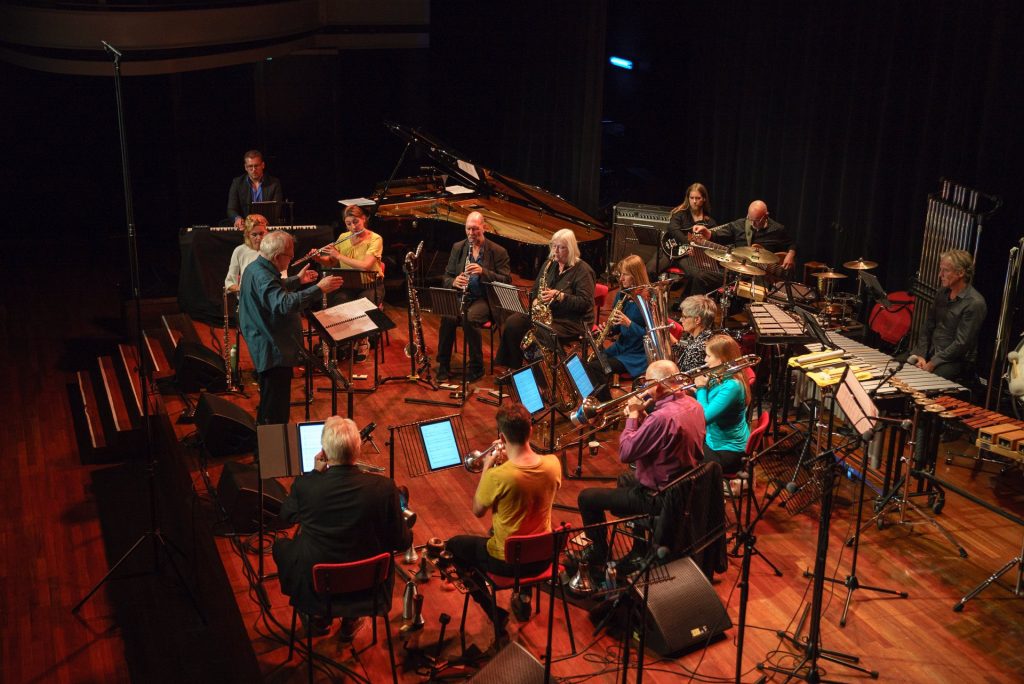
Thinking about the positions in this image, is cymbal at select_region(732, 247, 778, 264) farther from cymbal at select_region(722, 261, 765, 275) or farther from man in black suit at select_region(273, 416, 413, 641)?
man in black suit at select_region(273, 416, 413, 641)

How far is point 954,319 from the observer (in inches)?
292

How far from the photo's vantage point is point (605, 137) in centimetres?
1504

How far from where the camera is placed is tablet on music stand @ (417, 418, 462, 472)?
541 centimetres

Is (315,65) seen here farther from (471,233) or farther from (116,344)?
(471,233)

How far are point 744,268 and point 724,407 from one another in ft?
9.19

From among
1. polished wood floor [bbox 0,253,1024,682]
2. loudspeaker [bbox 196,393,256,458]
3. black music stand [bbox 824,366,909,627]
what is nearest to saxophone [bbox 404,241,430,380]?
polished wood floor [bbox 0,253,1024,682]

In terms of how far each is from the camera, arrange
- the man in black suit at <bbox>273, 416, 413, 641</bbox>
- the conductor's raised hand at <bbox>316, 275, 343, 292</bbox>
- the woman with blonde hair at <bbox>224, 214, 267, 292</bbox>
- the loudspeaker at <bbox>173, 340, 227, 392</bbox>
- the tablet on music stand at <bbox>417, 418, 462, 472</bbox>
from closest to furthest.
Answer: the man in black suit at <bbox>273, 416, 413, 641</bbox>, the tablet on music stand at <bbox>417, 418, 462, 472</bbox>, the conductor's raised hand at <bbox>316, 275, 343, 292</bbox>, the loudspeaker at <bbox>173, 340, 227, 392</bbox>, the woman with blonde hair at <bbox>224, 214, 267, 292</bbox>

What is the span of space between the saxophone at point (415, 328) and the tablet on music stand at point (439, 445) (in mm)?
2961

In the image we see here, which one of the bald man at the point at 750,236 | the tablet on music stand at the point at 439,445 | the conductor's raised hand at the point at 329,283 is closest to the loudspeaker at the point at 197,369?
the conductor's raised hand at the point at 329,283


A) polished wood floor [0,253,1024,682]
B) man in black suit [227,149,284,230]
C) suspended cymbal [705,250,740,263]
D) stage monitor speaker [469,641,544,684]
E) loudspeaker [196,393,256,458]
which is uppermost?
man in black suit [227,149,284,230]

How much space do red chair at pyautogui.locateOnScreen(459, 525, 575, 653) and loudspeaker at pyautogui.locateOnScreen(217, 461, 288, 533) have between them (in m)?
1.55

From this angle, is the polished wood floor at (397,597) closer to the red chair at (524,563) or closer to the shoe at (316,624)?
the shoe at (316,624)

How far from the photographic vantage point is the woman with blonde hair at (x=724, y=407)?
5.95 metres

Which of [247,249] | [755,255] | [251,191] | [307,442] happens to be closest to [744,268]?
[755,255]
